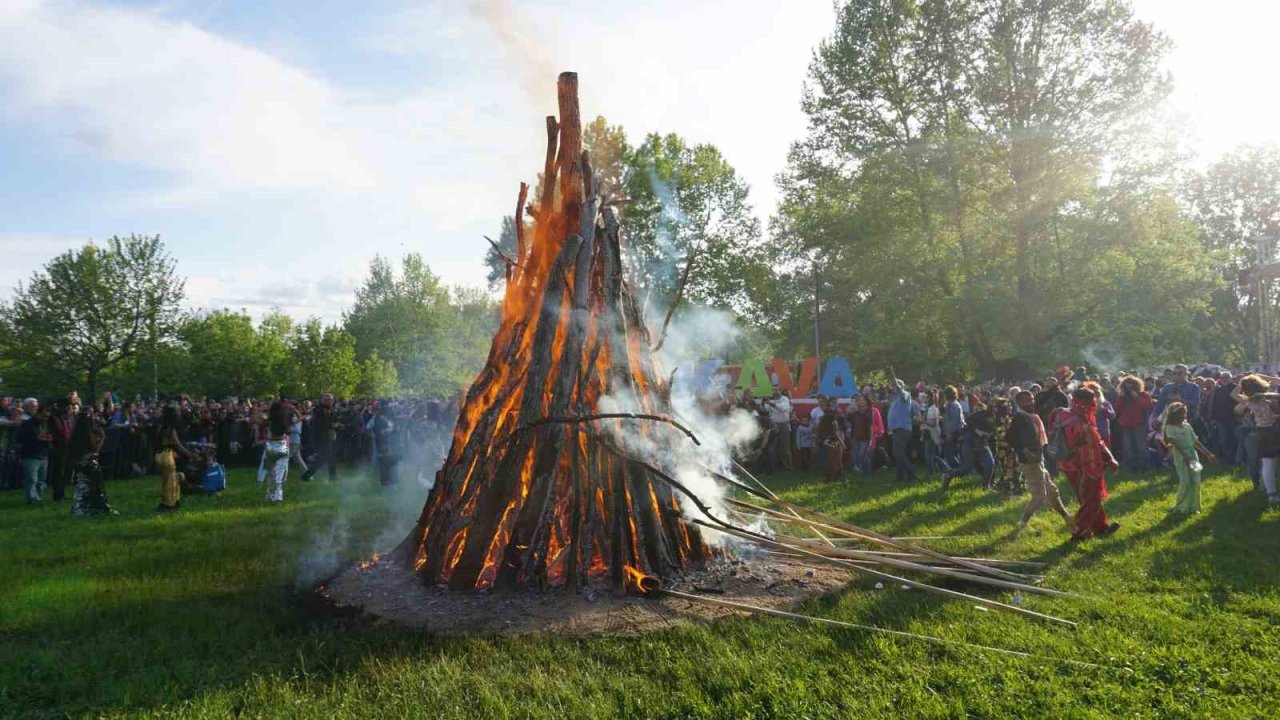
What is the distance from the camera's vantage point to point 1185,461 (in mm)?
10594

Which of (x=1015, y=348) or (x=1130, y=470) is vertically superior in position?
(x=1015, y=348)

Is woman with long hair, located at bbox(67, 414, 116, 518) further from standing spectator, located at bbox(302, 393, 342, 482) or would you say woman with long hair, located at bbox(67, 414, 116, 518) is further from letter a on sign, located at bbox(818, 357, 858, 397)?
letter a on sign, located at bbox(818, 357, 858, 397)

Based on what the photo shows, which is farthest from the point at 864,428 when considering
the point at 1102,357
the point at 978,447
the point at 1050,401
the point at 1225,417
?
the point at 1102,357

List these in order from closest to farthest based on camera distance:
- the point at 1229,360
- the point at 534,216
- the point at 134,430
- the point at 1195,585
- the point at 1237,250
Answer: the point at 1195,585 < the point at 534,216 < the point at 134,430 < the point at 1237,250 < the point at 1229,360

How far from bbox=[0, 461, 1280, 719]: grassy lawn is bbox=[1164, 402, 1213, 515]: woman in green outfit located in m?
1.30

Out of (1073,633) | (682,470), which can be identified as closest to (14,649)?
(682,470)

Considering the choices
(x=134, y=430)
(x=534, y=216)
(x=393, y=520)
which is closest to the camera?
(x=534, y=216)

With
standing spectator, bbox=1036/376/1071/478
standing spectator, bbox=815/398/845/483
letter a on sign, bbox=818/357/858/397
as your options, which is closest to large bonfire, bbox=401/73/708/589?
standing spectator, bbox=815/398/845/483

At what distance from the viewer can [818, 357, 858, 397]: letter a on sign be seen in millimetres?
23875

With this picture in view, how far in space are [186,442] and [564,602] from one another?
54.5 ft

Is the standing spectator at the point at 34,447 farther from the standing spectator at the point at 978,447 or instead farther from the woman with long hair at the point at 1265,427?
the woman with long hair at the point at 1265,427

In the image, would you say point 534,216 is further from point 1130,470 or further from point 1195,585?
point 1130,470

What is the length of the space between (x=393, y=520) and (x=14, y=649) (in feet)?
19.6

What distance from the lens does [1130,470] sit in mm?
15094
